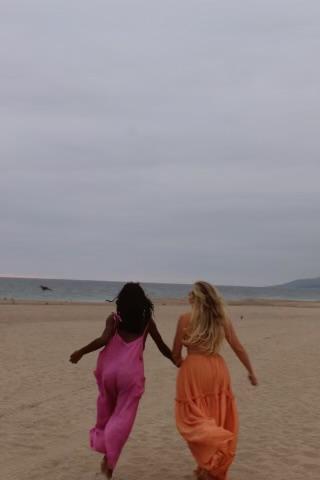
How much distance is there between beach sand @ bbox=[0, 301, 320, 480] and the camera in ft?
21.3

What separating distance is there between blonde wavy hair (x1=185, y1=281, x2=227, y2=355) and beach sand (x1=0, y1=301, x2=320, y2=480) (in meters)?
1.53

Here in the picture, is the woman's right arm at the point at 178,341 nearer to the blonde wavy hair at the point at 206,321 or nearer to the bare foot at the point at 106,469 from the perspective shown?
the blonde wavy hair at the point at 206,321

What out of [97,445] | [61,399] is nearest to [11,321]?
[61,399]

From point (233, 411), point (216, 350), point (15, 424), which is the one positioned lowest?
point (15, 424)

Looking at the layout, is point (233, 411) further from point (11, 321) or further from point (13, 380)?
point (11, 321)

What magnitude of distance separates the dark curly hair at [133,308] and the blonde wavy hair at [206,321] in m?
0.42

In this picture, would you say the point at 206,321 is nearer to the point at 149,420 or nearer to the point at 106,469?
the point at 106,469

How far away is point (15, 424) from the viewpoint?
27.5ft

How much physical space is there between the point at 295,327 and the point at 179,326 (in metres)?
22.1

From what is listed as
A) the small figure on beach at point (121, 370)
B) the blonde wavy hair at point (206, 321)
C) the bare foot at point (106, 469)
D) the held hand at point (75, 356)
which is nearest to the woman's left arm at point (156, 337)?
the small figure on beach at point (121, 370)

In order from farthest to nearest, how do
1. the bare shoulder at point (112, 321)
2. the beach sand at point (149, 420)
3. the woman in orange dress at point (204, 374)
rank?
the beach sand at point (149, 420) < the bare shoulder at point (112, 321) < the woman in orange dress at point (204, 374)

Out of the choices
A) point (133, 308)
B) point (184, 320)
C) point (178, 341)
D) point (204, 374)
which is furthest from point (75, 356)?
point (204, 374)

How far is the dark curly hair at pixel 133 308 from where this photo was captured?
5688mm

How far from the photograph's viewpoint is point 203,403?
18.2 ft
